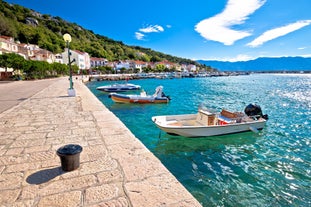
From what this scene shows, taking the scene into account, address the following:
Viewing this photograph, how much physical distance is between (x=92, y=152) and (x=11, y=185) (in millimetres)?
1305

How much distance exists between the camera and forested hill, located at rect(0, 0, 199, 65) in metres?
72.2

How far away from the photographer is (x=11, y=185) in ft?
8.05

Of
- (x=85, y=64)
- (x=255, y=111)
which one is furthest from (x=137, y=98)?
(x=85, y=64)

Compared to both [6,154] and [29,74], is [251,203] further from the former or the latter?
[29,74]

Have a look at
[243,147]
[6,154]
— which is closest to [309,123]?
[243,147]

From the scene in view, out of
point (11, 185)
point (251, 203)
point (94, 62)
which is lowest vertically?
point (251, 203)

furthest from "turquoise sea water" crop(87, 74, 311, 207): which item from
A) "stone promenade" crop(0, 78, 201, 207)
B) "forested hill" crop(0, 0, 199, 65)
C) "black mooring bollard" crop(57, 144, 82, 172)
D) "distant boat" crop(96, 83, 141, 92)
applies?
"forested hill" crop(0, 0, 199, 65)

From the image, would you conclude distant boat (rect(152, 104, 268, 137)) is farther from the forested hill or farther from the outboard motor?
the forested hill

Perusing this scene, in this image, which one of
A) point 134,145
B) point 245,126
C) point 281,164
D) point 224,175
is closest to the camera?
point 134,145

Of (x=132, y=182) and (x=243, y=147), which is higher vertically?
(x=132, y=182)

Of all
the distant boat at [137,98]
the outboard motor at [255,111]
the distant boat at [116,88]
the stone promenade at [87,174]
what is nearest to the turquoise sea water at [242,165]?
the outboard motor at [255,111]

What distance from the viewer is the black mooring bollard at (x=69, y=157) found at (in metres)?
2.68

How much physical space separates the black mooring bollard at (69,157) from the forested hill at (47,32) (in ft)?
275

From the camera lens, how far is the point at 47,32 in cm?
8950
